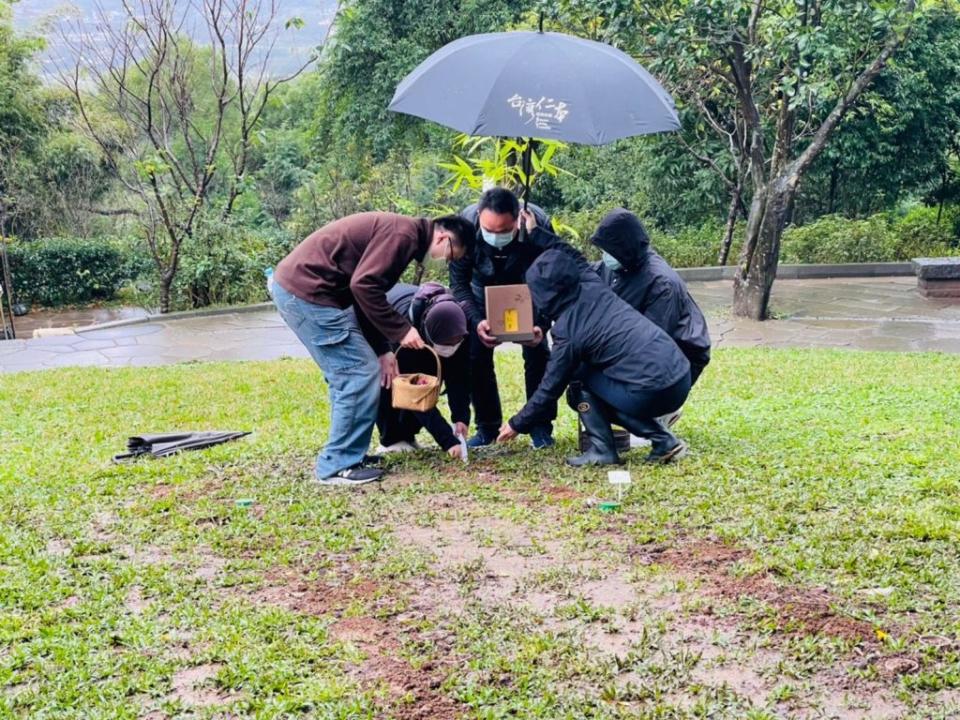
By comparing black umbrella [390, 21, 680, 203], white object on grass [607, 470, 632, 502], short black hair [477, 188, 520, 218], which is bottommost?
white object on grass [607, 470, 632, 502]

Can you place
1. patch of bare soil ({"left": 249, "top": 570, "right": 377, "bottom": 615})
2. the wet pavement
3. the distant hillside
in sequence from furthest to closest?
the distant hillside, the wet pavement, patch of bare soil ({"left": 249, "top": 570, "right": 377, "bottom": 615})

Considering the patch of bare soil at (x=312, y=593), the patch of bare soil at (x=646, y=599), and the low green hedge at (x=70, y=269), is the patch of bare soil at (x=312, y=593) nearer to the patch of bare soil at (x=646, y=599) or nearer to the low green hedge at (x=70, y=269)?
the patch of bare soil at (x=646, y=599)

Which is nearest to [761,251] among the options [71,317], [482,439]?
[482,439]

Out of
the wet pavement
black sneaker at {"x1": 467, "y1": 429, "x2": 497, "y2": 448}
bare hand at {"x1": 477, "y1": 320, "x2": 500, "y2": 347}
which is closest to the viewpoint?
bare hand at {"x1": 477, "y1": 320, "x2": 500, "y2": 347}

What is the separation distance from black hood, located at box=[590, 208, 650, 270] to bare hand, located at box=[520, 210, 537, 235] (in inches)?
12.6

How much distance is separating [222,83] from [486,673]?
536 inches

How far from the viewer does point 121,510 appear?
4422 mm

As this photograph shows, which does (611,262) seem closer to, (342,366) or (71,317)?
(342,366)

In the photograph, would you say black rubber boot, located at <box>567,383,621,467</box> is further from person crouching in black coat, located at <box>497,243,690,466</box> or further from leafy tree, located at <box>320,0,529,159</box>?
leafy tree, located at <box>320,0,529,159</box>

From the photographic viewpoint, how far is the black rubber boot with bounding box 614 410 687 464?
4.82 m

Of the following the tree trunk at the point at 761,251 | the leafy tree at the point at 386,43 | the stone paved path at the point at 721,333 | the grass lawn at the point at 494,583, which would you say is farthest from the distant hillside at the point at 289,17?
the grass lawn at the point at 494,583

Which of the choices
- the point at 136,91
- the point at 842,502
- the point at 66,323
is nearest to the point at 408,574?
the point at 842,502

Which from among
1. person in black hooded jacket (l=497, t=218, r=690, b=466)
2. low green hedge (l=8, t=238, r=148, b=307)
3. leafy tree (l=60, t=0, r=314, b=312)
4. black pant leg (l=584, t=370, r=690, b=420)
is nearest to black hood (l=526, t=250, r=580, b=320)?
person in black hooded jacket (l=497, t=218, r=690, b=466)

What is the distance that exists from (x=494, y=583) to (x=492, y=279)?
1958 mm
